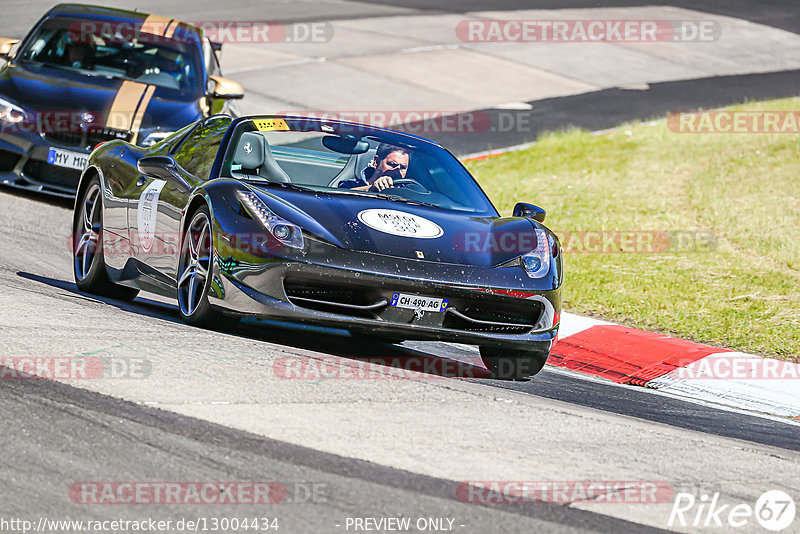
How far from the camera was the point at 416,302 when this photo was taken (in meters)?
6.40

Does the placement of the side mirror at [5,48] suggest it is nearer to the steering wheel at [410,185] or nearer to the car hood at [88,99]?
the car hood at [88,99]

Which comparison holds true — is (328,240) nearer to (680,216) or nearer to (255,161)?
(255,161)

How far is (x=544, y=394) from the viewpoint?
670cm

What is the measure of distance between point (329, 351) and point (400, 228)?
2.47 feet

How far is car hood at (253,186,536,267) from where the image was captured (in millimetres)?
6516

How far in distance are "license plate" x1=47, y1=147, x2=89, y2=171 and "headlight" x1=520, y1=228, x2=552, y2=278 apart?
17.1 feet

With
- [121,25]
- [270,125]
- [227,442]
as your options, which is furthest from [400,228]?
[121,25]

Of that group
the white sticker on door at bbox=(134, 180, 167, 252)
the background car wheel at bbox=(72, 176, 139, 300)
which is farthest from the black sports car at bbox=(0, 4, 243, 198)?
the white sticker on door at bbox=(134, 180, 167, 252)

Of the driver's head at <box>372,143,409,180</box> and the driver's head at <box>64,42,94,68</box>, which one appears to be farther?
the driver's head at <box>64,42,94,68</box>

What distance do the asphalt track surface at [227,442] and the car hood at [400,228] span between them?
0.63 m

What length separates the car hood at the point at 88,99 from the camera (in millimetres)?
11188

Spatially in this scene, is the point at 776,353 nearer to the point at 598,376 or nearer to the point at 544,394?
the point at 598,376

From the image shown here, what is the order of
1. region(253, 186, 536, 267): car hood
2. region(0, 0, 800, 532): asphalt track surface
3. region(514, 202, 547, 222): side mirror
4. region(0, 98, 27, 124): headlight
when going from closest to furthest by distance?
region(0, 0, 800, 532): asphalt track surface < region(253, 186, 536, 267): car hood < region(514, 202, 547, 222): side mirror < region(0, 98, 27, 124): headlight

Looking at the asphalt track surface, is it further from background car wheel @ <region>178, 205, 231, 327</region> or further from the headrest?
the headrest
